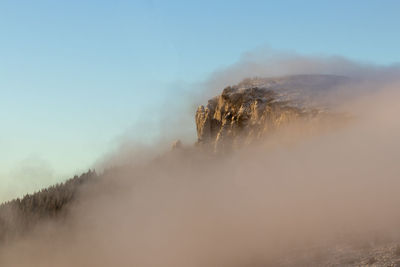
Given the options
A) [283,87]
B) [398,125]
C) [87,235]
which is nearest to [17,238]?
[87,235]

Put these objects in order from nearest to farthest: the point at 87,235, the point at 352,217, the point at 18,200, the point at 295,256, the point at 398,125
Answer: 1. the point at 295,256
2. the point at 352,217
3. the point at 398,125
4. the point at 87,235
5. the point at 18,200

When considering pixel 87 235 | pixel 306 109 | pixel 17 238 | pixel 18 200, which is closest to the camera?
pixel 306 109

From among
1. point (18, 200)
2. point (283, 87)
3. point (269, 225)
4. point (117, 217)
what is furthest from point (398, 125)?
point (18, 200)

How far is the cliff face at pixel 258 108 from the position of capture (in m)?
118

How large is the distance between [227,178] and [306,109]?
3705 cm

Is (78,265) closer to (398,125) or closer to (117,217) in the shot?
(117,217)

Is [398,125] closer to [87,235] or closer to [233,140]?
[233,140]

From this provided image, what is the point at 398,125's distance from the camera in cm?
9006

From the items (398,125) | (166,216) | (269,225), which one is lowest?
(166,216)

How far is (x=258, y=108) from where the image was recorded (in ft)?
426

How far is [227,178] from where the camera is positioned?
459 ft

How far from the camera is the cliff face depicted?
118 metres

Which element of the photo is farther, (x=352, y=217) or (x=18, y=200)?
(x=18, y=200)

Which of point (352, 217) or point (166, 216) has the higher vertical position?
point (352, 217)
